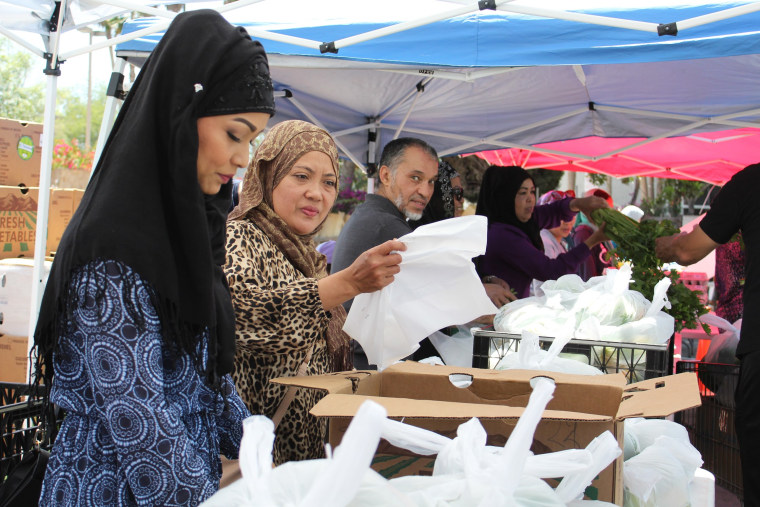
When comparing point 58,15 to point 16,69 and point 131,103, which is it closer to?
point 131,103

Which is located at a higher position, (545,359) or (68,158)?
(68,158)

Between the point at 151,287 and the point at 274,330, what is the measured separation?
70cm

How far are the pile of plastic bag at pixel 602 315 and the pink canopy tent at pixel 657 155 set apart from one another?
3539mm

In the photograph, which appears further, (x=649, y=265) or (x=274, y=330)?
(x=649, y=265)

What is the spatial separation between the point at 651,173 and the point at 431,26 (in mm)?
6471

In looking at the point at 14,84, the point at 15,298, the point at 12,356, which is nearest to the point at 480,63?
the point at 15,298

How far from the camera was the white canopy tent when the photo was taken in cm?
287

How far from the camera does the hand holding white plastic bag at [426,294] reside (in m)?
1.92

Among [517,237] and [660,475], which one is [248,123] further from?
[517,237]

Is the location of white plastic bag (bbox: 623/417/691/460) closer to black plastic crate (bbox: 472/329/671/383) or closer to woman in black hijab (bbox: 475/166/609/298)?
black plastic crate (bbox: 472/329/671/383)

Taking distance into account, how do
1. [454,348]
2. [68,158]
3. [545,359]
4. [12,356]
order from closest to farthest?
1. [545,359]
2. [454,348]
3. [12,356]
4. [68,158]

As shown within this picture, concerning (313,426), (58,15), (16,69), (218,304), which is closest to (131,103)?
(218,304)

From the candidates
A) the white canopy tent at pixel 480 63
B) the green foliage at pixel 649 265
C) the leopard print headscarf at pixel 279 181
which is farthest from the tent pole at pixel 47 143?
the green foliage at pixel 649 265

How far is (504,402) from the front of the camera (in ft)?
5.72
